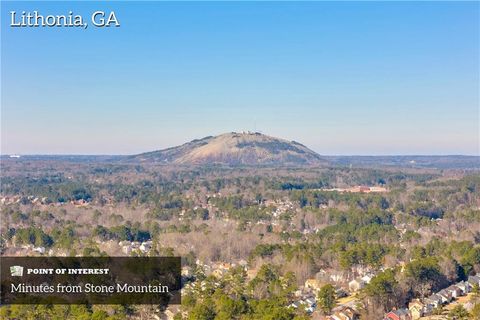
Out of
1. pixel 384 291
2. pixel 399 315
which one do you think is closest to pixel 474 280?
pixel 384 291

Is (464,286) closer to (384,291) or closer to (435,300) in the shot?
(435,300)

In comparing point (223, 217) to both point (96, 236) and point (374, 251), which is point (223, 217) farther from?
point (374, 251)

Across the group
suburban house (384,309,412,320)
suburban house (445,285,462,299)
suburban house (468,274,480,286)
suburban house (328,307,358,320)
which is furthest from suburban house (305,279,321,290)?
suburban house (468,274,480,286)

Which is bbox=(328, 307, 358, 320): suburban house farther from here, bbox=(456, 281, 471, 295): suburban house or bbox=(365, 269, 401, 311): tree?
bbox=(456, 281, 471, 295): suburban house

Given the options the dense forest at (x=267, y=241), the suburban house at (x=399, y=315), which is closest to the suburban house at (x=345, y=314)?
the dense forest at (x=267, y=241)

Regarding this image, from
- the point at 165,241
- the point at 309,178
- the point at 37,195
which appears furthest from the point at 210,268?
the point at 309,178
